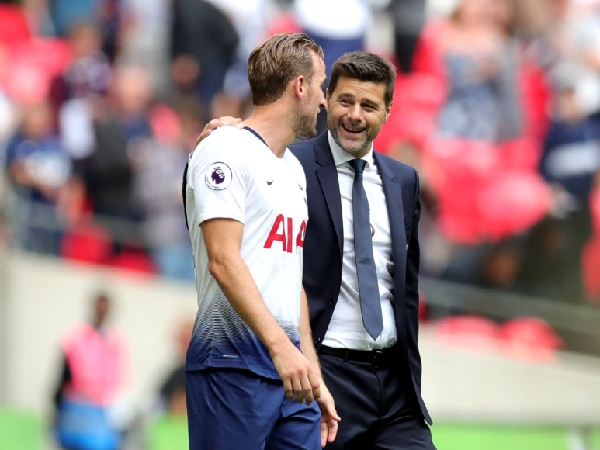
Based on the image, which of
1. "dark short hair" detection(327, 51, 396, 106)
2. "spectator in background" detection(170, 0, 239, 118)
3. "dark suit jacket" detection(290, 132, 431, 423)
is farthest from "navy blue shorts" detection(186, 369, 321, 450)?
"spectator in background" detection(170, 0, 239, 118)

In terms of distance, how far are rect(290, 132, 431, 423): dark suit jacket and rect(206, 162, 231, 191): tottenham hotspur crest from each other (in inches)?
30.9

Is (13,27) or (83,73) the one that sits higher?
(13,27)

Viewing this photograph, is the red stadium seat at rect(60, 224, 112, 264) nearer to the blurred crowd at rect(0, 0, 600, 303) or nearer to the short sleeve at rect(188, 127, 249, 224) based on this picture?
the blurred crowd at rect(0, 0, 600, 303)

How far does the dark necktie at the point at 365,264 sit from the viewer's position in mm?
4301

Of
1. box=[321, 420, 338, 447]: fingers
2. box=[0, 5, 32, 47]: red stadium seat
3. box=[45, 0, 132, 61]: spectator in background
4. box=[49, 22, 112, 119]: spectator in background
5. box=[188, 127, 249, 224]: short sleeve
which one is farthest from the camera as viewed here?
box=[0, 5, 32, 47]: red stadium seat

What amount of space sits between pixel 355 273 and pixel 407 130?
255 inches

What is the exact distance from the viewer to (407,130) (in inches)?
422

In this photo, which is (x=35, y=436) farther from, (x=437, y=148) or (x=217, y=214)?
(x=217, y=214)

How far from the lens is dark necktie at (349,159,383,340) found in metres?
4.30

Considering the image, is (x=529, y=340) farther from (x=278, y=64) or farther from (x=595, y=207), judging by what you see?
(x=278, y=64)

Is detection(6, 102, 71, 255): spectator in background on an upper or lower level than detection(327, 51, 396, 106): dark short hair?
upper

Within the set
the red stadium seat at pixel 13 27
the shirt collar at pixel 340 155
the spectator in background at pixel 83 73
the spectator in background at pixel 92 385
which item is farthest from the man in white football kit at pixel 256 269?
the red stadium seat at pixel 13 27

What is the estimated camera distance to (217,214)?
3.63 metres

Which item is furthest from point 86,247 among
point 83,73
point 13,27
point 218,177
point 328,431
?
point 218,177
